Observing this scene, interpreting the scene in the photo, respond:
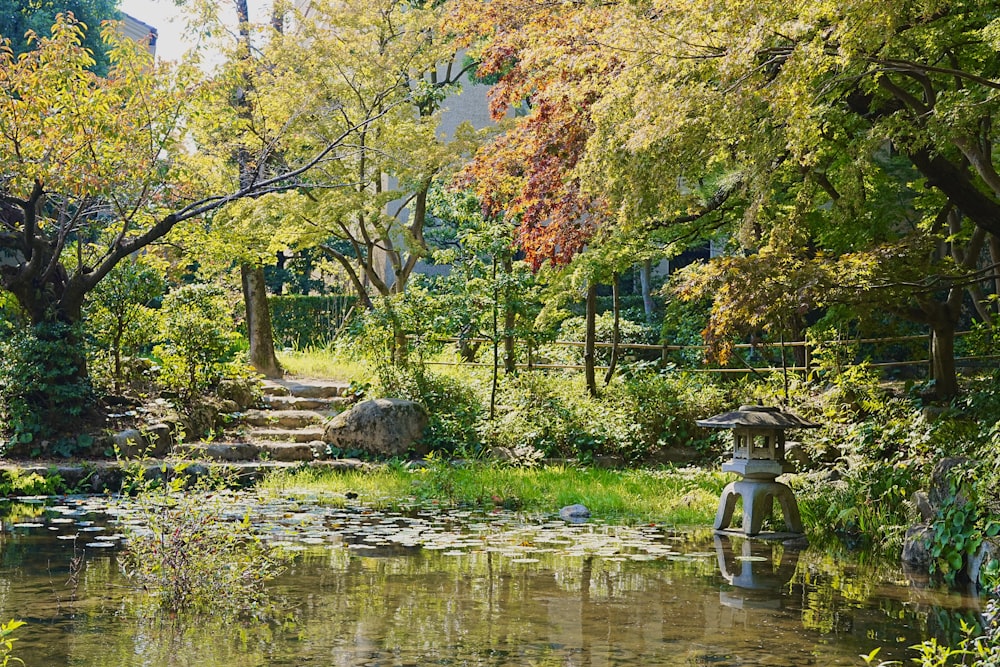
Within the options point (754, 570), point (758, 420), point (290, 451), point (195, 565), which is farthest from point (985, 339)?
point (195, 565)

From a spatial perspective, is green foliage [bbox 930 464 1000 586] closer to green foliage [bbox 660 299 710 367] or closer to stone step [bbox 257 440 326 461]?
green foliage [bbox 660 299 710 367]

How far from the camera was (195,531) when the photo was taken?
5711 mm

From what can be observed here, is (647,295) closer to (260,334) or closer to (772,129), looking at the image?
(260,334)

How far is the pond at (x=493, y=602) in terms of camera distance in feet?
15.5

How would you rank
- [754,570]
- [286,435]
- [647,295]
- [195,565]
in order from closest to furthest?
1. [195,565]
2. [754,570]
3. [286,435]
4. [647,295]

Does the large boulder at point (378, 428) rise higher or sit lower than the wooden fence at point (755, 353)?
lower

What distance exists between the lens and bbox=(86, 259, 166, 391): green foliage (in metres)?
13.2

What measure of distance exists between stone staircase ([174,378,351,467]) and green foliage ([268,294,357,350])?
4186 millimetres

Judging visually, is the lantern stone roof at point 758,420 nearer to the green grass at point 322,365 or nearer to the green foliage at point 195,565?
the green foliage at point 195,565

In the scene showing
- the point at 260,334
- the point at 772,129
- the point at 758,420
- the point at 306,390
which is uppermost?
the point at 772,129

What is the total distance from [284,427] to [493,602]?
8.77 meters

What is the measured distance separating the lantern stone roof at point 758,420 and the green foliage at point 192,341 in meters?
7.59

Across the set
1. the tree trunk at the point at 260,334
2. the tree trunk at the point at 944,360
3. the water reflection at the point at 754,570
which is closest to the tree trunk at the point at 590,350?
the tree trunk at the point at 944,360

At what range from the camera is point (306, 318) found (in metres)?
20.6
